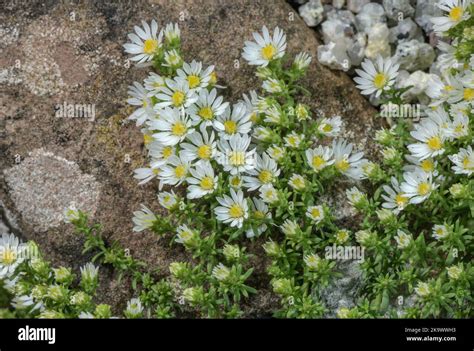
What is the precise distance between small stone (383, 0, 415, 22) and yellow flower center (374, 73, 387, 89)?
62 centimetres

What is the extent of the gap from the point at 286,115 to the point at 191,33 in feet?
2.72

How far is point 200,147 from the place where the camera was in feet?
16.9

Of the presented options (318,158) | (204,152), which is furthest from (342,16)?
(204,152)

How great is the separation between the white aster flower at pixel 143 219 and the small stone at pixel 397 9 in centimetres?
198

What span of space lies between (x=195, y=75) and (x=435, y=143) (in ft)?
4.53

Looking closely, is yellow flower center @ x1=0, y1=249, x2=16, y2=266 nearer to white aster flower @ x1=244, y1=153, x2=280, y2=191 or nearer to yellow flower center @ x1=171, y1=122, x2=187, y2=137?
yellow flower center @ x1=171, y1=122, x2=187, y2=137

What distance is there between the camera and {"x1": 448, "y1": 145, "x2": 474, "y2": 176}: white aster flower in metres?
4.94

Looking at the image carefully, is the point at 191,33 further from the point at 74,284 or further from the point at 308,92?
the point at 74,284

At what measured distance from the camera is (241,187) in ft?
17.3

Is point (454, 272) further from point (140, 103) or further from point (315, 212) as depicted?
point (140, 103)

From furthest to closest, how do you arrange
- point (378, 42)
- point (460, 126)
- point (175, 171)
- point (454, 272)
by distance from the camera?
point (378, 42)
point (175, 171)
point (460, 126)
point (454, 272)

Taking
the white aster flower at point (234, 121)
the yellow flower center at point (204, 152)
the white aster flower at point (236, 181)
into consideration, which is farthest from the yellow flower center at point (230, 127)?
the white aster flower at point (236, 181)

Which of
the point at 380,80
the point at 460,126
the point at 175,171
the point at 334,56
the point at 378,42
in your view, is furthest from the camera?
the point at 378,42
